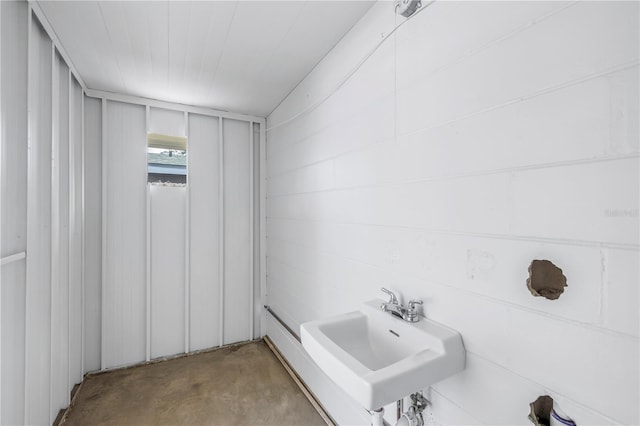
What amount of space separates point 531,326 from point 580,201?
398 mm

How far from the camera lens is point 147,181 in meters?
2.78

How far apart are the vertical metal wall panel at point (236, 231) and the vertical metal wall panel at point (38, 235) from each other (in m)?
1.52

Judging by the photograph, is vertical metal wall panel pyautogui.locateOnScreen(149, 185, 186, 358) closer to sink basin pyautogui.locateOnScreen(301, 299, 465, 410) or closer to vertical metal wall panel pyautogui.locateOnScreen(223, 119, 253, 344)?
vertical metal wall panel pyautogui.locateOnScreen(223, 119, 253, 344)

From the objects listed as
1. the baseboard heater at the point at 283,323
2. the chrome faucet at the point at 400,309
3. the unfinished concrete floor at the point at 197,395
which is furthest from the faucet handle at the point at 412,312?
the baseboard heater at the point at 283,323

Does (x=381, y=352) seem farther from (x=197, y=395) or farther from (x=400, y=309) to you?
(x=197, y=395)

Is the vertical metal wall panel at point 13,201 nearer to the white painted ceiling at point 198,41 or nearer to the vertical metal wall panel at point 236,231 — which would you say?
the white painted ceiling at point 198,41

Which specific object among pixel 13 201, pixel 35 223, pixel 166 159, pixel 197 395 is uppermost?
pixel 166 159

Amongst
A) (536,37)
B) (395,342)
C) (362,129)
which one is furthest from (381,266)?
(536,37)

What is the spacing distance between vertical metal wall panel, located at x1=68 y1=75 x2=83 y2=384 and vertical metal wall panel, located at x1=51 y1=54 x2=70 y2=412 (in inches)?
2.6

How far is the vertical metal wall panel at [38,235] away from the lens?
148 centimetres

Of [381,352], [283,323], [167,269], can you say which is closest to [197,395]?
[283,323]

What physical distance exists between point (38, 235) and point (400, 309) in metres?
2.05

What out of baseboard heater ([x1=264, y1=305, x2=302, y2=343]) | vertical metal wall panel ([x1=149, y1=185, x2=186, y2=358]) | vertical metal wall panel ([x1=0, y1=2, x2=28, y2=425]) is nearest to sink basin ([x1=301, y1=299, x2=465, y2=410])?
baseboard heater ([x1=264, y1=305, x2=302, y2=343])

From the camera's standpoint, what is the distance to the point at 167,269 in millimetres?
2855
